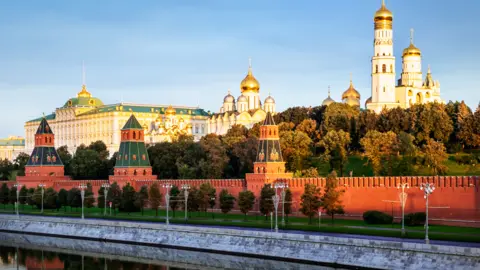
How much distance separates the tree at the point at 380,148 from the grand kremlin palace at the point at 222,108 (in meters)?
17.1

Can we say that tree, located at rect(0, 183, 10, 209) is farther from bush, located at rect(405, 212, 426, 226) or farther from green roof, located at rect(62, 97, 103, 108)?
green roof, located at rect(62, 97, 103, 108)

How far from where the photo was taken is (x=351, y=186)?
4916 cm

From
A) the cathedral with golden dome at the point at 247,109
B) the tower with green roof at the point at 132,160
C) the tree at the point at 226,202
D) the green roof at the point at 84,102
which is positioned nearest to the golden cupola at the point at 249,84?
the cathedral with golden dome at the point at 247,109

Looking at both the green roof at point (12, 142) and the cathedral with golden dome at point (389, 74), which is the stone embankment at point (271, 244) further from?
the green roof at point (12, 142)

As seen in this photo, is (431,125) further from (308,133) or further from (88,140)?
(88,140)

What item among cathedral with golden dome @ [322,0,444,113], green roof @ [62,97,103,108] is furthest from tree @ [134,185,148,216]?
green roof @ [62,97,103,108]

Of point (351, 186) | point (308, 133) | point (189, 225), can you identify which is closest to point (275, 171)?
point (351, 186)

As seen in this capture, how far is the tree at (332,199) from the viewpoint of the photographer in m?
47.3

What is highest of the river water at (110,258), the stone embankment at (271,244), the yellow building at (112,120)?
the yellow building at (112,120)

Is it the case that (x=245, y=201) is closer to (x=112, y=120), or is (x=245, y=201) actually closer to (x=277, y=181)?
(x=277, y=181)

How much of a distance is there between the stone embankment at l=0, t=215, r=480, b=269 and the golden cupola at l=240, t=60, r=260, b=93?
58.4 meters

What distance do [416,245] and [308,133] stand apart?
4466 centimetres

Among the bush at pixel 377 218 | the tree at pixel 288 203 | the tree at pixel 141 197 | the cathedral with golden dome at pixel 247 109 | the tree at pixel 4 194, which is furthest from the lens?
the cathedral with golden dome at pixel 247 109

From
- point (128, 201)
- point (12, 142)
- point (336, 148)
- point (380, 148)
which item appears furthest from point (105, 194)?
point (12, 142)
